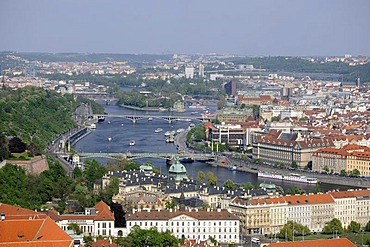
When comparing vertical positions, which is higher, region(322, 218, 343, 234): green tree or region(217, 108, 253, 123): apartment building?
region(322, 218, 343, 234): green tree

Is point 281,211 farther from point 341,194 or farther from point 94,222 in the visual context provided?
point 94,222

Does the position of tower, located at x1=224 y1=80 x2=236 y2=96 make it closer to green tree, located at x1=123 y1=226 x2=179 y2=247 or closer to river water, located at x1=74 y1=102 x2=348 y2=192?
river water, located at x1=74 y1=102 x2=348 y2=192

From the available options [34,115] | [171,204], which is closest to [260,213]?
[171,204]

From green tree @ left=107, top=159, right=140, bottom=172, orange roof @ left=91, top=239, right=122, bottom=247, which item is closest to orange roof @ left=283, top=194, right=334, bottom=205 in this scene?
green tree @ left=107, top=159, right=140, bottom=172

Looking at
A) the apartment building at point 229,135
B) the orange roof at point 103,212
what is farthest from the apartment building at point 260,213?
the apartment building at point 229,135

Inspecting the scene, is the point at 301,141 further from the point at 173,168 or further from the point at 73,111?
the point at 73,111
